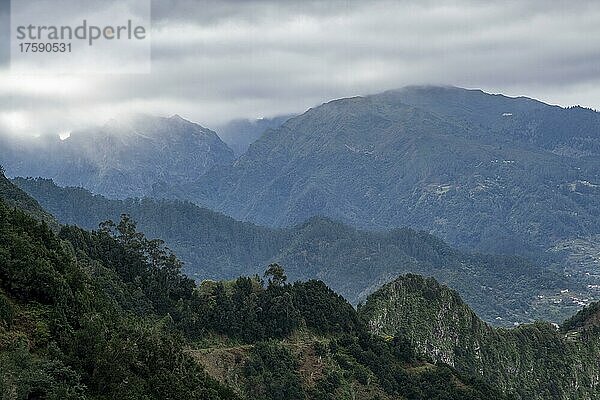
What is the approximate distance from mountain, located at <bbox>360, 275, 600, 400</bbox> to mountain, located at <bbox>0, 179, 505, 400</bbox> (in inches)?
1064

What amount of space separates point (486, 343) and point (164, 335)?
88.7m

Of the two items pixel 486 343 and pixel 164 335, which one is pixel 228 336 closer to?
pixel 164 335

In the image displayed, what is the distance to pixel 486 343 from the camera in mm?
143125

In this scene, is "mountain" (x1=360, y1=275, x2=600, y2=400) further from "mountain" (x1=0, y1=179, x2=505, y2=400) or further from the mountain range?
"mountain" (x1=0, y1=179, x2=505, y2=400)

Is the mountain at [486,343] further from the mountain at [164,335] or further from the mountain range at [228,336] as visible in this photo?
the mountain at [164,335]

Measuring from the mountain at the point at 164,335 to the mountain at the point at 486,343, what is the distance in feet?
88.7

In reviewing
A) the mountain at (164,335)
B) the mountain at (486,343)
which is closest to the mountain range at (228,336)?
the mountain at (164,335)

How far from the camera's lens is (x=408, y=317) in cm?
13712

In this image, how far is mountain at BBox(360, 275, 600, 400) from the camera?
443 ft

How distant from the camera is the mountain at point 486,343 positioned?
135 m

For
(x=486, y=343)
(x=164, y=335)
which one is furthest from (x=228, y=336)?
(x=486, y=343)

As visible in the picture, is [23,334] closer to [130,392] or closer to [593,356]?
[130,392]

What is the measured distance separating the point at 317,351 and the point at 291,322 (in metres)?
5.74

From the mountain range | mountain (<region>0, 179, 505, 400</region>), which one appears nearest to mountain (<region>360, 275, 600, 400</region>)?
the mountain range
